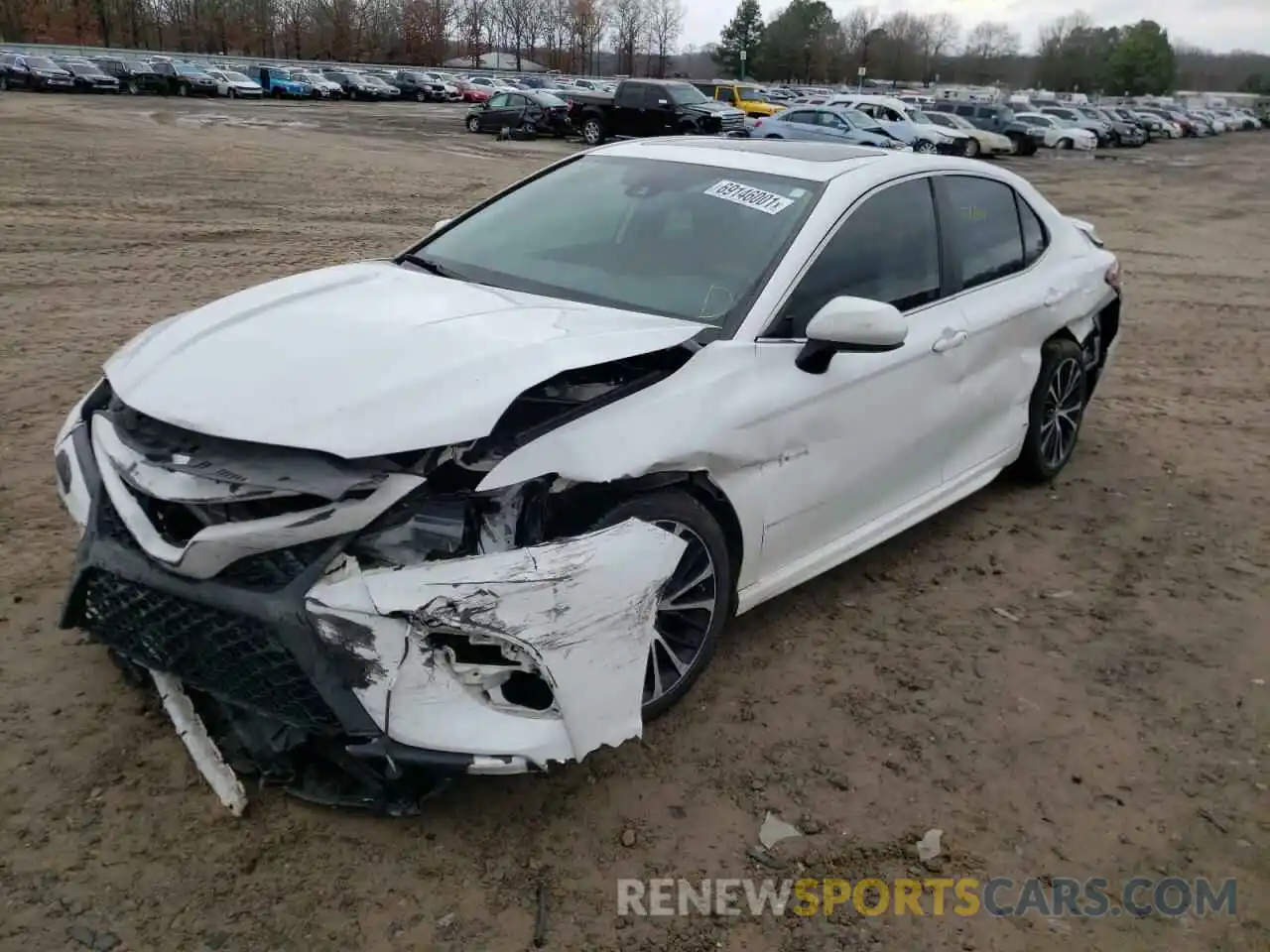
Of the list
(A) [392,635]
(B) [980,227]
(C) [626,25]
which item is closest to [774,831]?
(A) [392,635]

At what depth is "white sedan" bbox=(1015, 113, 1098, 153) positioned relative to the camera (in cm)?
3850

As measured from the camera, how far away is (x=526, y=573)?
248cm

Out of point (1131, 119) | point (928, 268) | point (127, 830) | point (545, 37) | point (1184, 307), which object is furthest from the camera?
point (545, 37)

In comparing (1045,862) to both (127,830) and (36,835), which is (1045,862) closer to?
(127,830)

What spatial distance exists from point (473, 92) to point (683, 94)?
25.9 meters

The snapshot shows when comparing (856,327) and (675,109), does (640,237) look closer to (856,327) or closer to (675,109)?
(856,327)

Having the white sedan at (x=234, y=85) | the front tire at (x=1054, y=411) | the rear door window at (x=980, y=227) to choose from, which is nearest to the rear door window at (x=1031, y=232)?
the rear door window at (x=980, y=227)

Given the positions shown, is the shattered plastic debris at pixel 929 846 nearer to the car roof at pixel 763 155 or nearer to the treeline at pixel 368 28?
the car roof at pixel 763 155

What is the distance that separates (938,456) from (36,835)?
324 cm

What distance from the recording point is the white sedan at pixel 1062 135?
38500mm

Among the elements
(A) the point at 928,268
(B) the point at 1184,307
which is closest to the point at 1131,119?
(B) the point at 1184,307

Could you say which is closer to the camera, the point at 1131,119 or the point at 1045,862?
the point at 1045,862

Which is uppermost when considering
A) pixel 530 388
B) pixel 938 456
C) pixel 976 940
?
pixel 530 388

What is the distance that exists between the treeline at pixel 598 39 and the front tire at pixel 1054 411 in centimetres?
8702
